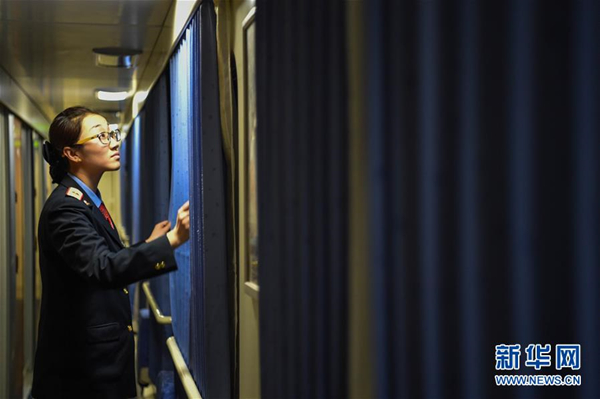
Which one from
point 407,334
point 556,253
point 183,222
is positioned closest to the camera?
point 556,253

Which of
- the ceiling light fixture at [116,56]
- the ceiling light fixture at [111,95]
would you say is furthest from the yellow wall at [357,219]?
the ceiling light fixture at [111,95]

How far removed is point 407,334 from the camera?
0.87 metres

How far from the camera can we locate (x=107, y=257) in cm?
172

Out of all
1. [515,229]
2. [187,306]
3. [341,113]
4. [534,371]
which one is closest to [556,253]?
[515,229]

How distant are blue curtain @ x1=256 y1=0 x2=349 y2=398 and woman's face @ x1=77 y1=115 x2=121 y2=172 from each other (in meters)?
0.81

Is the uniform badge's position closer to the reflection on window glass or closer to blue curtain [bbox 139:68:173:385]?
the reflection on window glass

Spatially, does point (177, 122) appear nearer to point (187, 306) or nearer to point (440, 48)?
point (187, 306)

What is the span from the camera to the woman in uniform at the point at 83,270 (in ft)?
5.72

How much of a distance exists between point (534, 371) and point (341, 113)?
0.47 metres

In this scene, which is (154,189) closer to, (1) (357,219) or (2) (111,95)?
(2) (111,95)

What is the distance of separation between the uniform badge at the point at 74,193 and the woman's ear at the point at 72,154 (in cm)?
11

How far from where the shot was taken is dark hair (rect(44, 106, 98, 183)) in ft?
6.55

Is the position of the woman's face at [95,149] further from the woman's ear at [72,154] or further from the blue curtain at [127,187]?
the blue curtain at [127,187]

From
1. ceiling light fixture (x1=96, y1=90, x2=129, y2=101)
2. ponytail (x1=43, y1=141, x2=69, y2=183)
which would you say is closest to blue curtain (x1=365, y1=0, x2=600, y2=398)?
ponytail (x1=43, y1=141, x2=69, y2=183)
